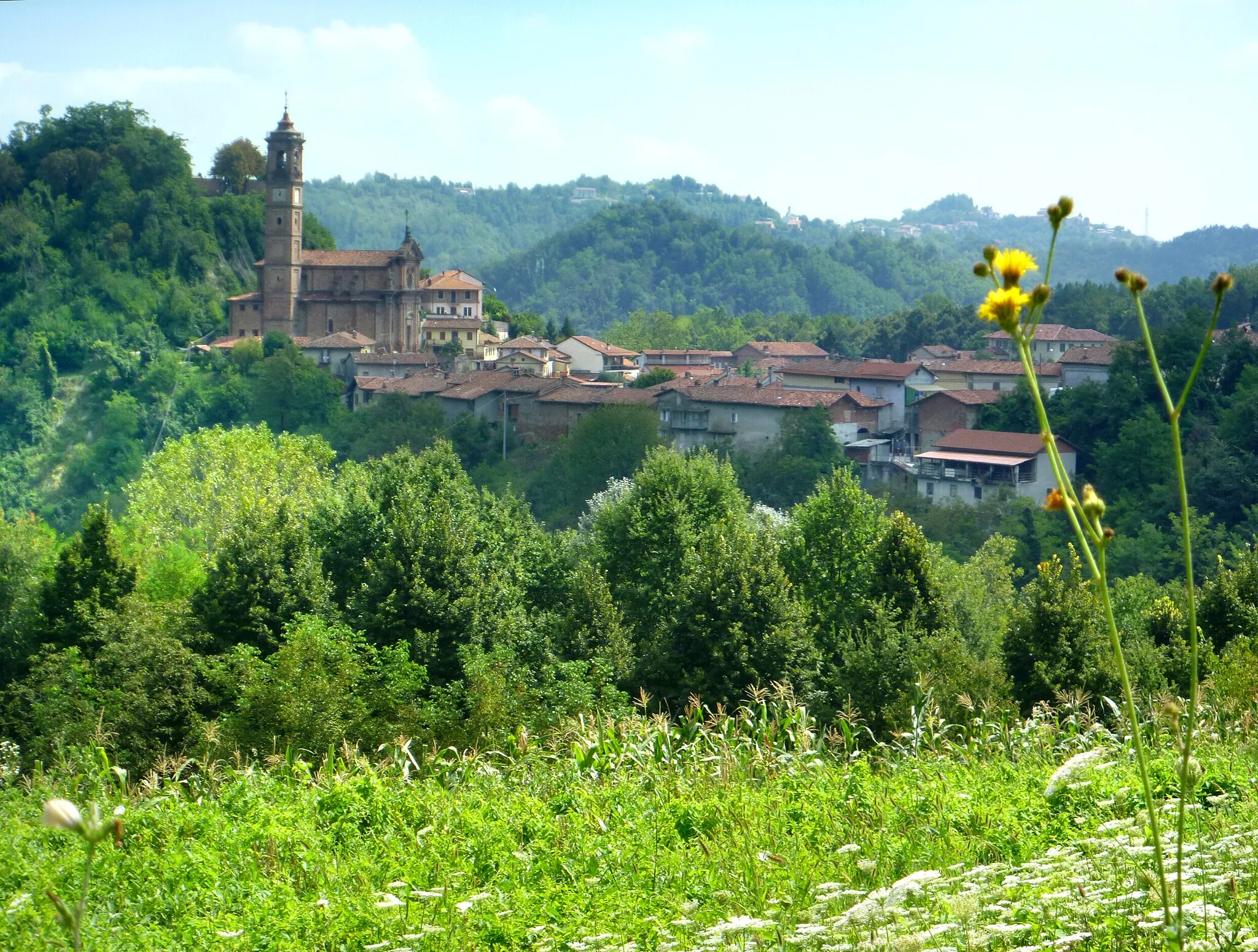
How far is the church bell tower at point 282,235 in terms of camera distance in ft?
162

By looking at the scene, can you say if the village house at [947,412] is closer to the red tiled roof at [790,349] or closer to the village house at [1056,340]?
the village house at [1056,340]

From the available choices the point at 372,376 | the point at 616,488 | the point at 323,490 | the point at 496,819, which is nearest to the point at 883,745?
the point at 496,819

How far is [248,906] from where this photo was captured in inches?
115

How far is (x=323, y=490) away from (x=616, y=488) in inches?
228

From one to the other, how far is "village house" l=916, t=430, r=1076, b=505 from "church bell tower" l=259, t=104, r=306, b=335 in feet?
90.1

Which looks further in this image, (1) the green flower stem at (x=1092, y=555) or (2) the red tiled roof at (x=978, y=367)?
(2) the red tiled roof at (x=978, y=367)

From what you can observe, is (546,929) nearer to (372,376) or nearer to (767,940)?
(767,940)

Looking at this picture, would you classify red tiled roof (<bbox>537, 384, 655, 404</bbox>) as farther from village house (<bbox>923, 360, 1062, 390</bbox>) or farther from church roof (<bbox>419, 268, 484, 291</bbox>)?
church roof (<bbox>419, 268, 484, 291</bbox>)

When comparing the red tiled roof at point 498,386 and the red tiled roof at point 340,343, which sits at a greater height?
the red tiled roof at point 340,343

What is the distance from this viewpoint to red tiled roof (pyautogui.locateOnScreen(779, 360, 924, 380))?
41000mm

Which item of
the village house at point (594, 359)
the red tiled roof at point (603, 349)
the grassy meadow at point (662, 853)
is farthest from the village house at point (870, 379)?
the grassy meadow at point (662, 853)

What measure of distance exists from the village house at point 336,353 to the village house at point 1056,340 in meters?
23.3

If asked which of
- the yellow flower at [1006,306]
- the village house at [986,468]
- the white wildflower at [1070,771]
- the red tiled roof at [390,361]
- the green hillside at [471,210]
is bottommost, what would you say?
the village house at [986,468]

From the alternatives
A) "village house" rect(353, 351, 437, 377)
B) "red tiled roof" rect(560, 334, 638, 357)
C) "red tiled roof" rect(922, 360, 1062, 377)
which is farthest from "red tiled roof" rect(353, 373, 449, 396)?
"red tiled roof" rect(922, 360, 1062, 377)
